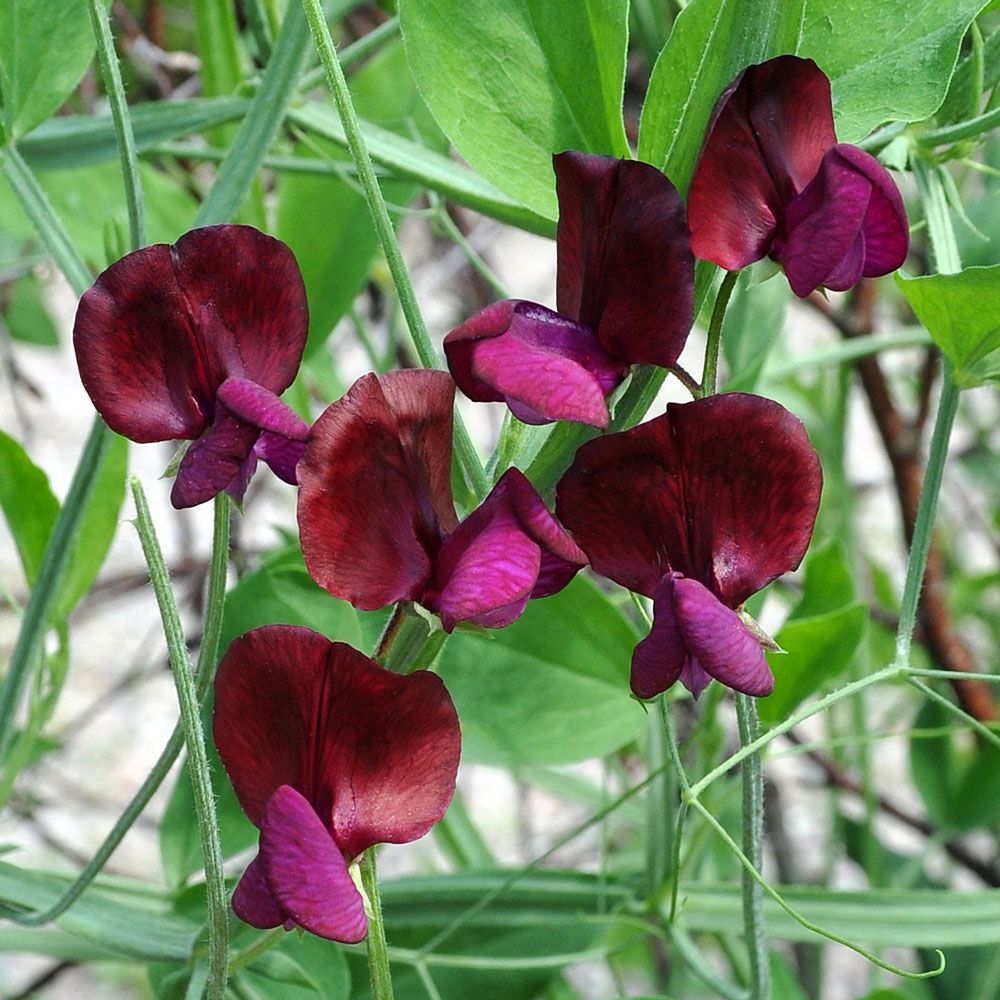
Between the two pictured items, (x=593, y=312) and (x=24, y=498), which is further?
(x=24, y=498)

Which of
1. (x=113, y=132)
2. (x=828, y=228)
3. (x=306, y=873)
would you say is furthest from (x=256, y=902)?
(x=113, y=132)

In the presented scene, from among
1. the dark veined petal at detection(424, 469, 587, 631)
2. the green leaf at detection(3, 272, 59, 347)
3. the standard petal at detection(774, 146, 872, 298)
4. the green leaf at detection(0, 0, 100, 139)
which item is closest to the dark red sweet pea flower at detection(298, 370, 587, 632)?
the dark veined petal at detection(424, 469, 587, 631)

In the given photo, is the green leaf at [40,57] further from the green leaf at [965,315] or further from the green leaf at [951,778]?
the green leaf at [951,778]

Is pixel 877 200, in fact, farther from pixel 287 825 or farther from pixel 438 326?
pixel 438 326

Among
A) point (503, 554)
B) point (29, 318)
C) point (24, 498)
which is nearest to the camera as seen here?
point (503, 554)

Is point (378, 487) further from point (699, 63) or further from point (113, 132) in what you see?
point (113, 132)

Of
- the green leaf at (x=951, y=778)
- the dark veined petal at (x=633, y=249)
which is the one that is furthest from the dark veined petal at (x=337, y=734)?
the green leaf at (x=951, y=778)
